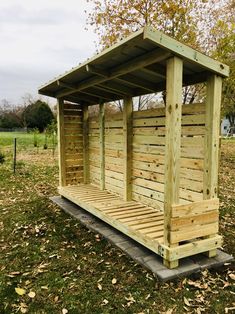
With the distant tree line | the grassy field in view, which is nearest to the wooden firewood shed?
the grassy field

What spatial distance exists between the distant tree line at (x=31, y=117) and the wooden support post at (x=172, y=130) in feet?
95.8

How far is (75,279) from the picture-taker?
3.00 metres

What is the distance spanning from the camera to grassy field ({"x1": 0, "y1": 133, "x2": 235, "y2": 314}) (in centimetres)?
257

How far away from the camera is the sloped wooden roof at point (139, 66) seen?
2.66 m

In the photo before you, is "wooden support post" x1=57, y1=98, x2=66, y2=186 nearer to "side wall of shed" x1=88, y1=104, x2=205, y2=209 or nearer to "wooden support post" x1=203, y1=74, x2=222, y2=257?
"side wall of shed" x1=88, y1=104, x2=205, y2=209

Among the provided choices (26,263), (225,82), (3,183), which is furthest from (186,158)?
(225,82)

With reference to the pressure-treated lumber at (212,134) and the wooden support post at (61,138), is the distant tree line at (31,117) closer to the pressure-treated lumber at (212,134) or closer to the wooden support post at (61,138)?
the wooden support post at (61,138)

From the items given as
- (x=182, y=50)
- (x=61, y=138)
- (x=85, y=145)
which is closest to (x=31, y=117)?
(x=85, y=145)

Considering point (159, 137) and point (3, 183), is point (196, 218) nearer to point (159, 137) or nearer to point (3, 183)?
point (159, 137)

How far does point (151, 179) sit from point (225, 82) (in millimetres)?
8387

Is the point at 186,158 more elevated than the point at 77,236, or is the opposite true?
the point at 186,158

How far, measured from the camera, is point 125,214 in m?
4.09

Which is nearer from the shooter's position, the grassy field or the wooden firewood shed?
the grassy field

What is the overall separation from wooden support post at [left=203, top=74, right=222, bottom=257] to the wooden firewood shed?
1 centimetres
